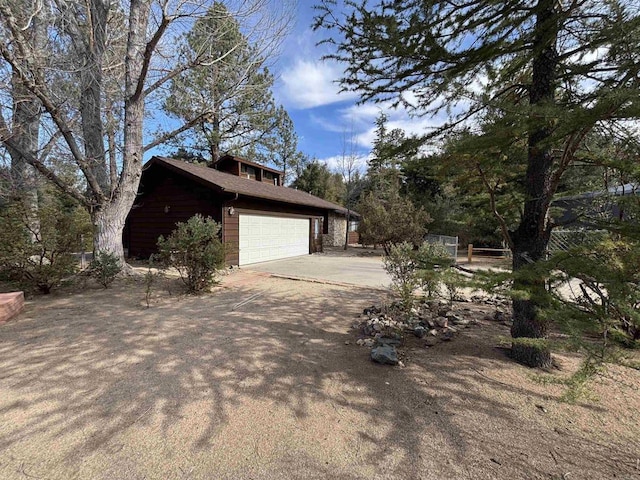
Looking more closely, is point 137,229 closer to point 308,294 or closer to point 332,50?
point 308,294

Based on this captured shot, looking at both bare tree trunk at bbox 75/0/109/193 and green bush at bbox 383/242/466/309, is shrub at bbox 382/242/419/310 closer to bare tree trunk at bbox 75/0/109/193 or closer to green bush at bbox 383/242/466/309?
green bush at bbox 383/242/466/309

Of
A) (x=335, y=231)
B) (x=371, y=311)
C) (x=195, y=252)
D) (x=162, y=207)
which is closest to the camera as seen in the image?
(x=371, y=311)

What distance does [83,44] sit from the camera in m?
6.73

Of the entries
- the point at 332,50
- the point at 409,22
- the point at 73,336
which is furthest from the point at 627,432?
the point at 73,336

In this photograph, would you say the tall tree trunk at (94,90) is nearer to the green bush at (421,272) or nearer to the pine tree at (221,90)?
the pine tree at (221,90)

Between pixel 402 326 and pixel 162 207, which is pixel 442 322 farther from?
pixel 162 207

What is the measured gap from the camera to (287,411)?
226cm

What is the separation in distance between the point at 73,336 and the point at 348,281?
569cm

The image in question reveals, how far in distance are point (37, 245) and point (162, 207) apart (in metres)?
5.96

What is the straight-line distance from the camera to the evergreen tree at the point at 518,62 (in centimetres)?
212

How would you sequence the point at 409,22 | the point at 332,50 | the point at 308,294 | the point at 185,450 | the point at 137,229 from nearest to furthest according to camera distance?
1. the point at 185,450
2. the point at 409,22
3. the point at 332,50
4. the point at 308,294
5. the point at 137,229

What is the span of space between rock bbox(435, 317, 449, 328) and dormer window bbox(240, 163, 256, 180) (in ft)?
43.5

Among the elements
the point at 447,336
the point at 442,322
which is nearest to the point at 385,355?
the point at 447,336

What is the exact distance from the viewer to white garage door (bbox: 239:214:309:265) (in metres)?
10.7
